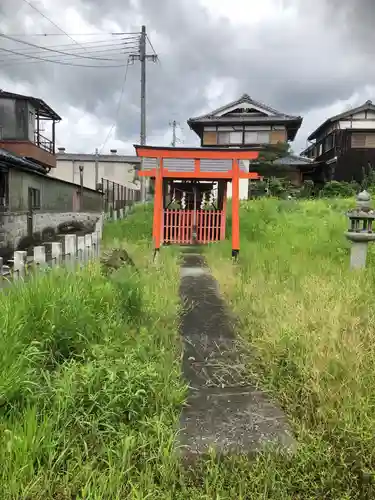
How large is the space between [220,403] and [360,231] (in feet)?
14.6

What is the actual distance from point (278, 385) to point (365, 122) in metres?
30.4

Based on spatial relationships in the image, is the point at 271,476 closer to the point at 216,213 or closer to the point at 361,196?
the point at 361,196

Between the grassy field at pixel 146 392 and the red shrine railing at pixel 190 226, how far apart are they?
22.4 feet

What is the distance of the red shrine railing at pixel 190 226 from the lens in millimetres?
11273

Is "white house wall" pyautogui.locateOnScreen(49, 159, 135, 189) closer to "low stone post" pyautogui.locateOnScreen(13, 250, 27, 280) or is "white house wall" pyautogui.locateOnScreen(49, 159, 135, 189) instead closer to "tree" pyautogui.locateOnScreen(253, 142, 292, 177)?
"tree" pyautogui.locateOnScreen(253, 142, 292, 177)

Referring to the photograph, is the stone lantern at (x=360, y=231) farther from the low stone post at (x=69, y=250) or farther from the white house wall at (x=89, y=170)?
the white house wall at (x=89, y=170)

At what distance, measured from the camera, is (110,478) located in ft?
6.46

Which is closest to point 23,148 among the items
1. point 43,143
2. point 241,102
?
point 43,143

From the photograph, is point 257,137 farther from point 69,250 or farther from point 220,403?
point 220,403

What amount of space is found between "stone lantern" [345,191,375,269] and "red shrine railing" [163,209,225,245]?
17.0ft

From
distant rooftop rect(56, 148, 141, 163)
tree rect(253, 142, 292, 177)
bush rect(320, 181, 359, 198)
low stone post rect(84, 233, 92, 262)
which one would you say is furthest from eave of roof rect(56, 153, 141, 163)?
low stone post rect(84, 233, 92, 262)

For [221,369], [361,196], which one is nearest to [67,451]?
[221,369]

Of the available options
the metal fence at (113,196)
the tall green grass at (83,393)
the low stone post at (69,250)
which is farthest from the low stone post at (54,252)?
the metal fence at (113,196)

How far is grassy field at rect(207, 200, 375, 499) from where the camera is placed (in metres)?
2.12
